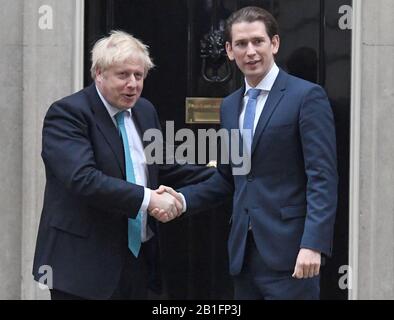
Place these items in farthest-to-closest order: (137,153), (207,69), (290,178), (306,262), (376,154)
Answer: (207,69)
(376,154)
(137,153)
(290,178)
(306,262)

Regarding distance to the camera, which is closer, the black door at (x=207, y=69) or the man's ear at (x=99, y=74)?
the man's ear at (x=99, y=74)

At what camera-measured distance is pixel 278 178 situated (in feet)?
10.5

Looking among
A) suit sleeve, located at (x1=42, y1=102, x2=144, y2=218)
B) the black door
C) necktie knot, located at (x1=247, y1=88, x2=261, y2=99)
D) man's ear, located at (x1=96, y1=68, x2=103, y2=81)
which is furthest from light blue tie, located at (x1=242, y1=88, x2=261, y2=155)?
the black door

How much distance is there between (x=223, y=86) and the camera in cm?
470

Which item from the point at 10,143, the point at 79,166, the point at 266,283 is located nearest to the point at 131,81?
the point at 79,166

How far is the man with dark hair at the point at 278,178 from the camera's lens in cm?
311

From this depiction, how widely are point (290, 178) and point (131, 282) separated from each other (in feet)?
→ 2.85

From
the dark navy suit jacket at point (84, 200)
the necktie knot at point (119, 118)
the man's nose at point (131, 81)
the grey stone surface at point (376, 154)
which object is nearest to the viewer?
the dark navy suit jacket at point (84, 200)

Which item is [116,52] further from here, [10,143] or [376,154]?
[376,154]

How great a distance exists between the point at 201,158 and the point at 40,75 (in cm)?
108

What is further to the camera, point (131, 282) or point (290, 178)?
point (131, 282)

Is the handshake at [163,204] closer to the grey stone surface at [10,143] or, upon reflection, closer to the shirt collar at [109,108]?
the shirt collar at [109,108]

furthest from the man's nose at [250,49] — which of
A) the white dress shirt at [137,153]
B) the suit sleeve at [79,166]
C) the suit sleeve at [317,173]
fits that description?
the suit sleeve at [79,166]
